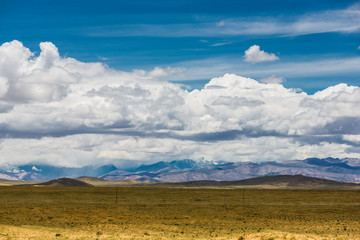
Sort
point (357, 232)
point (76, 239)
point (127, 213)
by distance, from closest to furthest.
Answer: point (76, 239)
point (357, 232)
point (127, 213)

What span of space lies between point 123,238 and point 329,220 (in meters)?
35.8

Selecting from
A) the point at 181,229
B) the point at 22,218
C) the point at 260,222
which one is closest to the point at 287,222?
the point at 260,222

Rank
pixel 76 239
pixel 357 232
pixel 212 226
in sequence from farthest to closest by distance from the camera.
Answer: pixel 212 226 < pixel 357 232 < pixel 76 239

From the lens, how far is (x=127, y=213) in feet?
252

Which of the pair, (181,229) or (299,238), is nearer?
(299,238)

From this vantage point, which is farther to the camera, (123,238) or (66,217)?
(66,217)

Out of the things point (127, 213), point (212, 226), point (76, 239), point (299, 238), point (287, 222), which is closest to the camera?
point (299, 238)

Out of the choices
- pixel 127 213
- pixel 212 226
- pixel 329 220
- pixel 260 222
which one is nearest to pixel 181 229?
pixel 212 226

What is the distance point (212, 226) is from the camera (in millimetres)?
61469

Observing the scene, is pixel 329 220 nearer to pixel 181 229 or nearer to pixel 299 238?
pixel 181 229

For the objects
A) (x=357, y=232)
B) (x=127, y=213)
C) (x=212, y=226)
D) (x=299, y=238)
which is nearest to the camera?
(x=299, y=238)

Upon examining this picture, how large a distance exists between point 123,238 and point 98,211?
30779 millimetres

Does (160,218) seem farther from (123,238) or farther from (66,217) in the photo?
(123,238)

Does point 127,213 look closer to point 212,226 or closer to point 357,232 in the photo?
point 212,226
